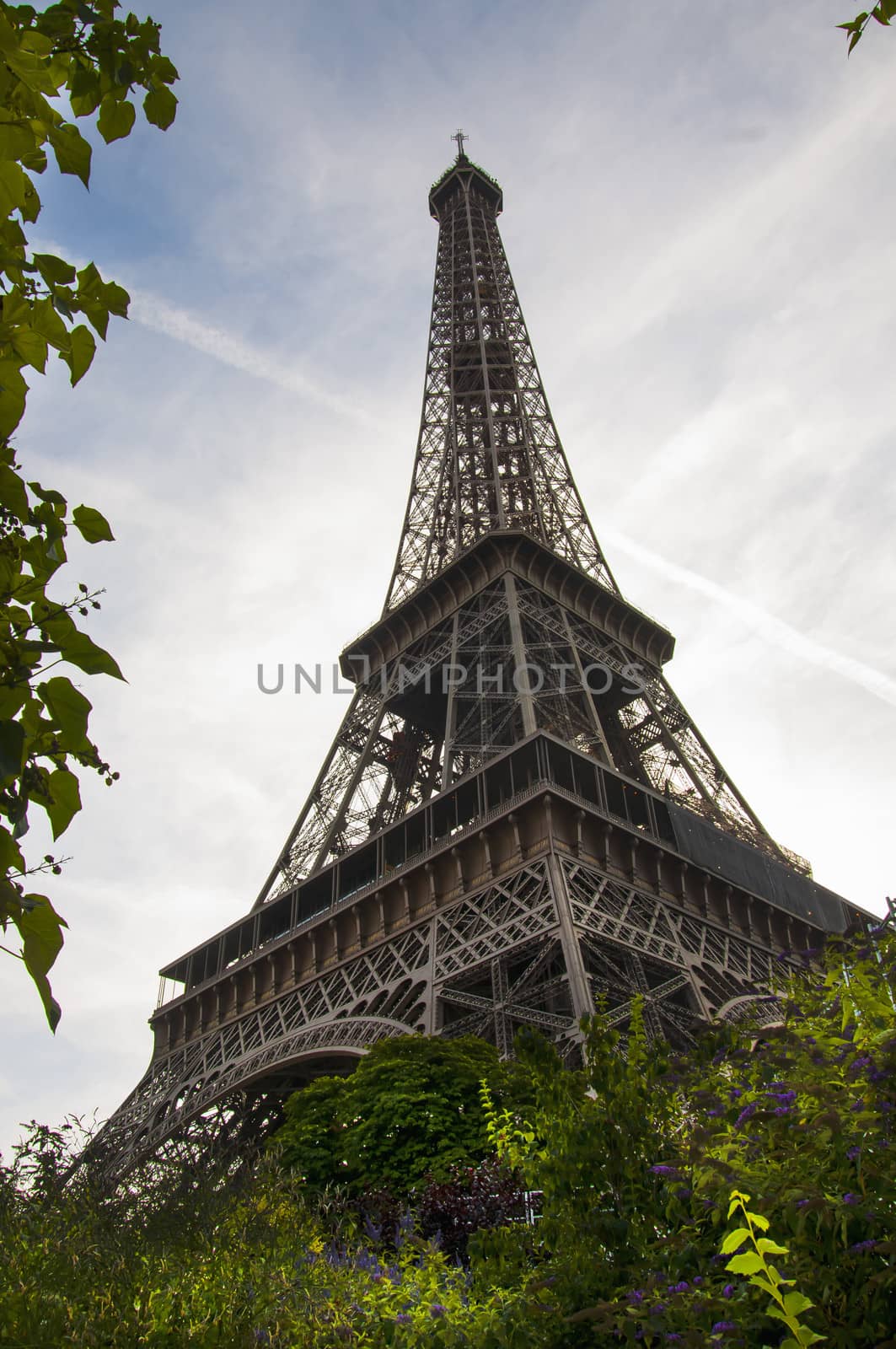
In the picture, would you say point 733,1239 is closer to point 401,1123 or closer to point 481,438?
point 401,1123

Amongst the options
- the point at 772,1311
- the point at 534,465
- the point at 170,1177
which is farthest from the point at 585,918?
the point at 534,465

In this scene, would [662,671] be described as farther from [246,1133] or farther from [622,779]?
[246,1133]

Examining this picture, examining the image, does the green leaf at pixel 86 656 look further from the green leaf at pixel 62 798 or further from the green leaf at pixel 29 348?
the green leaf at pixel 29 348

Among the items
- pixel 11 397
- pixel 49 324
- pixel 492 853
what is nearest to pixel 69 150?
pixel 49 324

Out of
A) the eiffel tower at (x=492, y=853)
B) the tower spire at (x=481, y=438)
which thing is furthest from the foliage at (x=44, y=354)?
the tower spire at (x=481, y=438)

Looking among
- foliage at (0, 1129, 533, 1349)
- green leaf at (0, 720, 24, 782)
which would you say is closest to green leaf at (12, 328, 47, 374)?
green leaf at (0, 720, 24, 782)

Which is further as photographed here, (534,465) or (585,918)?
(534,465)
